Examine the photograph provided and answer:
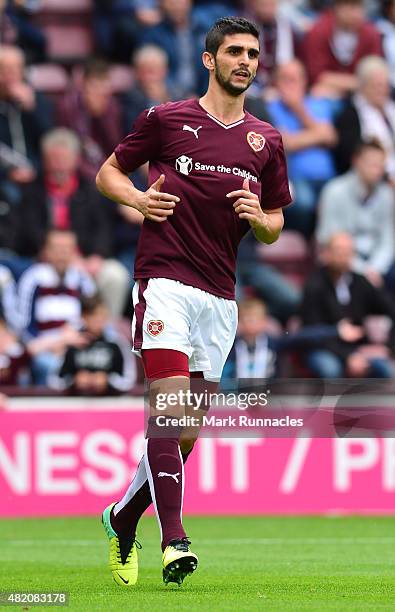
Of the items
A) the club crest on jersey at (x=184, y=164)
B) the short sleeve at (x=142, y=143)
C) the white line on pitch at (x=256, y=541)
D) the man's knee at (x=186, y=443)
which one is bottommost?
the white line on pitch at (x=256, y=541)

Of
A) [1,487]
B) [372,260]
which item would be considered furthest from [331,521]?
[372,260]

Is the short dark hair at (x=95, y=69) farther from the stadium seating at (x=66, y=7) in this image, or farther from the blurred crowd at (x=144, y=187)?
the stadium seating at (x=66, y=7)

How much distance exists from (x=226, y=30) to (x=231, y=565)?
297cm

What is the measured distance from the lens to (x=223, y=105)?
6637 millimetres

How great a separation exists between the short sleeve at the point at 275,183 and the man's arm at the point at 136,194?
62 centimetres

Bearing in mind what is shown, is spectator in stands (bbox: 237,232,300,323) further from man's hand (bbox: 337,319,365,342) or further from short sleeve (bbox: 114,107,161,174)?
short sleeve (bbox: 114,107,161,174)

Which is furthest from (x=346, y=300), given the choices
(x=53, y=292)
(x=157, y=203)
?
(x=157, y=203)

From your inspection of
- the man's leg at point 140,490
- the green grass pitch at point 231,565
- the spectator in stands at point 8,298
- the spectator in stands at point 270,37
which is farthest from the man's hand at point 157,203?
the spectator in stands at point 270,37

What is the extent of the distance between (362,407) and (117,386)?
14.7 feet

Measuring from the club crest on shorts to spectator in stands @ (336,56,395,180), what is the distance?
942cm

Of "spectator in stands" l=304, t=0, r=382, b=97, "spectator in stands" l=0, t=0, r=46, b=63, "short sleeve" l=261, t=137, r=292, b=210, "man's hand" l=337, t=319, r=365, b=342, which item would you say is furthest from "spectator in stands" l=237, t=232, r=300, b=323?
"short sleeve" l=261, t=137, r=292, b=210

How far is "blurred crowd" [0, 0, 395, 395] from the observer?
1283cm

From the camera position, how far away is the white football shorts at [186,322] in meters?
6.35

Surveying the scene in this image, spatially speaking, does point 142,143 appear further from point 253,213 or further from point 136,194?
point 253,213
